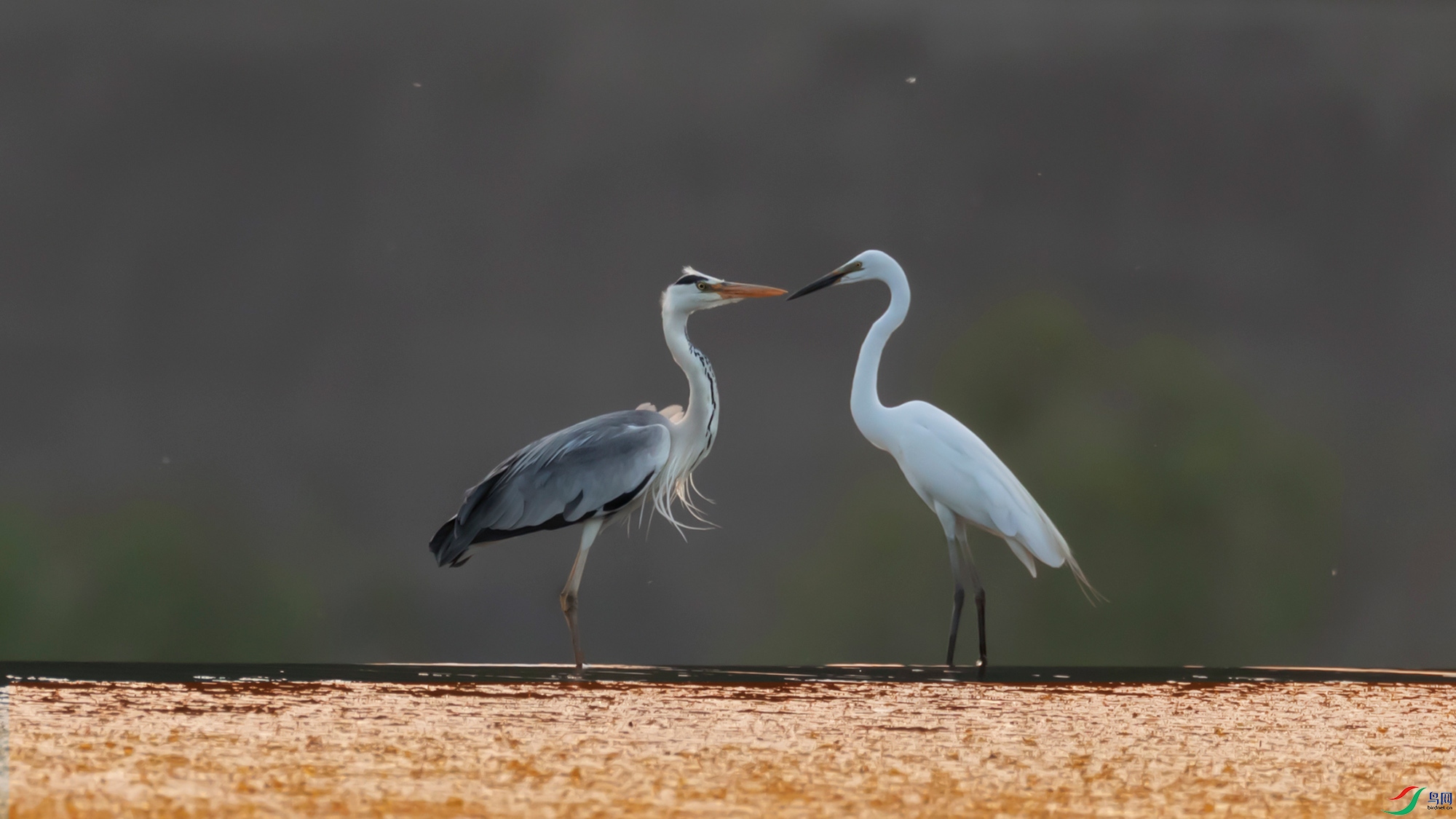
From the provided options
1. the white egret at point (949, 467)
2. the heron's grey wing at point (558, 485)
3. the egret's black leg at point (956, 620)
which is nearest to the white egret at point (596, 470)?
the heron's grey wing at point (558, 485)

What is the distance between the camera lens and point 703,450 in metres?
4.77

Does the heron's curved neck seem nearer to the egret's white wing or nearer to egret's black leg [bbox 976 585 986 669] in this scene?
the egret's white wing

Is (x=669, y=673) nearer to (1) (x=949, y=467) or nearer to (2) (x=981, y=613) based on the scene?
(2) (x=981, y=613)

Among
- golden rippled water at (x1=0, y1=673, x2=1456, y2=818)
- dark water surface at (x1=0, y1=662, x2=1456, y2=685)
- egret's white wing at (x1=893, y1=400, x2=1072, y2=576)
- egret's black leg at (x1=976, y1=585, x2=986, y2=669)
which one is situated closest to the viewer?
golden rippled water at (x1=0, y1=673, x2=1456, y2=818)

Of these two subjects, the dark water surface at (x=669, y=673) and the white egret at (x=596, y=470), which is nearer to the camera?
the dark water surface at (x=669, y=673)

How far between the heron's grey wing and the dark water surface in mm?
681

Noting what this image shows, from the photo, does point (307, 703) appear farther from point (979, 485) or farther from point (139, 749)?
point (979, 485)

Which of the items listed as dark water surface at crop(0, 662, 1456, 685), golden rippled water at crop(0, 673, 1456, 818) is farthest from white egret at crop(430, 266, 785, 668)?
golden rippled water at crop(0, 673, 1456, 818)

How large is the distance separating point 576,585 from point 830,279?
4.53 feet

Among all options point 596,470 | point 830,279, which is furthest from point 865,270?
point 596,470

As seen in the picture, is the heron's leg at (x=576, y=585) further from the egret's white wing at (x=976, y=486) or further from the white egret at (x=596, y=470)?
the egret's white wing at (x=976, y=486)

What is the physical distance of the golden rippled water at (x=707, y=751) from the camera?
5.03 feet

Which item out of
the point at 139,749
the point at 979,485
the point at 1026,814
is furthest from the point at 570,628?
the point at 1026,814

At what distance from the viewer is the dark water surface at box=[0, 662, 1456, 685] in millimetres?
3018
